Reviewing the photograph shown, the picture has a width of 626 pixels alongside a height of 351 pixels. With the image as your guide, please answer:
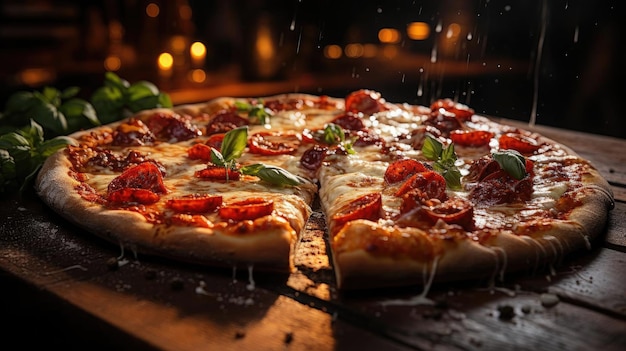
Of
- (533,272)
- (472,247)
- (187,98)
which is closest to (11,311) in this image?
(472,247)

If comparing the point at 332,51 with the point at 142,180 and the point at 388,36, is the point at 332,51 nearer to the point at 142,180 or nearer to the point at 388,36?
the point at 388,36

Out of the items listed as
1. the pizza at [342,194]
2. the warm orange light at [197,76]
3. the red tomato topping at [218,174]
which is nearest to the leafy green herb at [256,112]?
the pizza at [342,194]

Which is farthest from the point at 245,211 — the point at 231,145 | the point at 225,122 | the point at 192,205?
the point at 225,122

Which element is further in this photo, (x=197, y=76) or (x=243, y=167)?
(x=197, y=76)

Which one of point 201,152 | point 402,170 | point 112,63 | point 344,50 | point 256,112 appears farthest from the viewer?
point 344,50

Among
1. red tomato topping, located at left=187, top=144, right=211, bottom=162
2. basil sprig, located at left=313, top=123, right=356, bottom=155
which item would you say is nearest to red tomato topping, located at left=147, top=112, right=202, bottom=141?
red tomato topping, located at left=187, top=144, right=211, bottom=162

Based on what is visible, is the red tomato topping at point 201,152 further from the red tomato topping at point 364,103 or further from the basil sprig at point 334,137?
the red tomato topping at point 364,103
